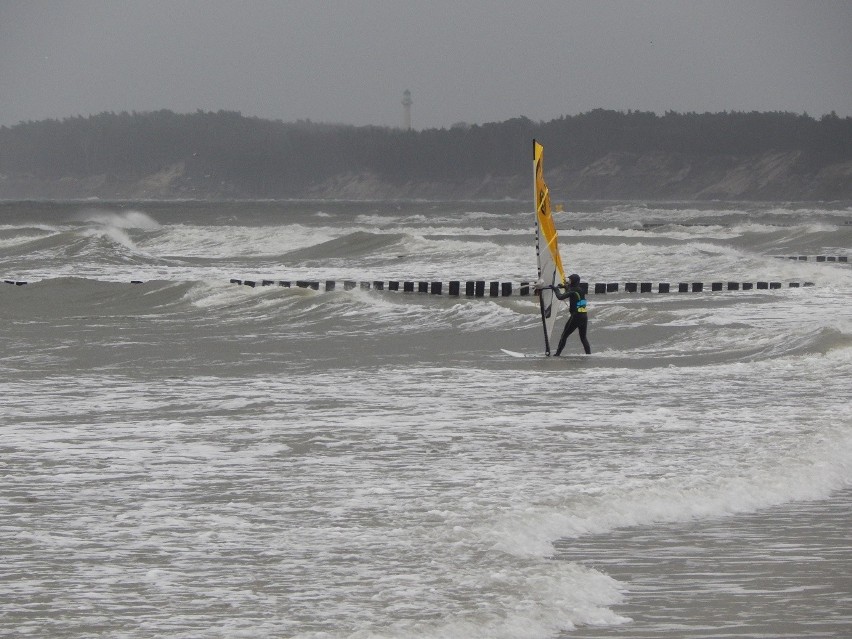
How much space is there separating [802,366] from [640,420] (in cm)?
418

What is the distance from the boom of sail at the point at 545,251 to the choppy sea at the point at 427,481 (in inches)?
29.8

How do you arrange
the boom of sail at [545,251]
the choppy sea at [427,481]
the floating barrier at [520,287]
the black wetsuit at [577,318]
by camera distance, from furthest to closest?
the floating barrier at [520,287] → the boom of sail at [545,251] → the black wetsuit at [577,318] → the choppy sea at [427,481]

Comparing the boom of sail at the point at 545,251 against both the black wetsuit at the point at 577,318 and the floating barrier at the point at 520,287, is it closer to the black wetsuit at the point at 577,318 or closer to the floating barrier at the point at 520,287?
the black wetsuit at the point at 577,318

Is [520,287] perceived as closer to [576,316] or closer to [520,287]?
[520,287]

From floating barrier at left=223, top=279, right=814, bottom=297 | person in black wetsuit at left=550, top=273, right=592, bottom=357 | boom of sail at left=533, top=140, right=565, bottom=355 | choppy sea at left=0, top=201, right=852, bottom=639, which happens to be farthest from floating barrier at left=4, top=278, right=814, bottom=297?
person in black wetsuit at left=550, top=273, right=592, bottom=357

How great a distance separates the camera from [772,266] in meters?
32.6

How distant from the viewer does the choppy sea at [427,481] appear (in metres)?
6.01

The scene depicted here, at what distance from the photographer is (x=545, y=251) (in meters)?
17.6

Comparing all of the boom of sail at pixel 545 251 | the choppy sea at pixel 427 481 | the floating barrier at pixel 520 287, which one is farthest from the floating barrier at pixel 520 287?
the boom of sail at pixel 545 251

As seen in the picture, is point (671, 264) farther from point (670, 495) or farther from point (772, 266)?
point (670, 495)

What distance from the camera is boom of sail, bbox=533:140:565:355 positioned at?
17219mm

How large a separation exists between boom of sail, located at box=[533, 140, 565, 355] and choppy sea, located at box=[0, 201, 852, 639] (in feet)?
2.48

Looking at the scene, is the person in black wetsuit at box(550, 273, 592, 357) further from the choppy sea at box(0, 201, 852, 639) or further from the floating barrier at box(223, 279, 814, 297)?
the floating barrier at box(223, 279, 814, 297)

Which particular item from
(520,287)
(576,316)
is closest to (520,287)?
(520,287)
